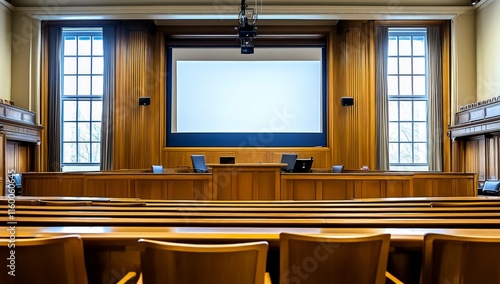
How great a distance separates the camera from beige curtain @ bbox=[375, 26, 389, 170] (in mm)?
10023

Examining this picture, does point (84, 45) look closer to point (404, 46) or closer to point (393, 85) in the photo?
point (393, 85)

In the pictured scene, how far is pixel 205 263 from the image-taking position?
116 centimetres

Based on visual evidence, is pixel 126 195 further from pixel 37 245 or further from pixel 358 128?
pixel 358 128

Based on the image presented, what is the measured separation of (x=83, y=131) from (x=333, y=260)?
1043cm

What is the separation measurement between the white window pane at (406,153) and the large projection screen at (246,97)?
85.3 inches

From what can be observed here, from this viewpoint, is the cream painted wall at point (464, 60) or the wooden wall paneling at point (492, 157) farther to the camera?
the cream painted wall at point (464, 60)

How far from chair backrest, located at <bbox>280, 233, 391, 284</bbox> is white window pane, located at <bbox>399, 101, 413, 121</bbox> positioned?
10024mm

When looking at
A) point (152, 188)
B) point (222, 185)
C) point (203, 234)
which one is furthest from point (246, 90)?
point (203, 234)

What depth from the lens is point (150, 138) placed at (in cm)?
1008

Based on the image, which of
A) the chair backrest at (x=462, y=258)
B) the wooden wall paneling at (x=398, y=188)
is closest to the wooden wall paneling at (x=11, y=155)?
the wooden wall paneling at (x=398, y=188)

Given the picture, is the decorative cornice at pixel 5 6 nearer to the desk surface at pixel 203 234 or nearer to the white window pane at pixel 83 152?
the white window pane at pixel 83 152

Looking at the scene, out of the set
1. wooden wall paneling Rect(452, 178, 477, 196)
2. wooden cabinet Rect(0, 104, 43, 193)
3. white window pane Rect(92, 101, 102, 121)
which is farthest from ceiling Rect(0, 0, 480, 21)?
wooden wall paneling Rect(452, 178, 477, 196)

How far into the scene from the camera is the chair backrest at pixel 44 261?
47.4 inches

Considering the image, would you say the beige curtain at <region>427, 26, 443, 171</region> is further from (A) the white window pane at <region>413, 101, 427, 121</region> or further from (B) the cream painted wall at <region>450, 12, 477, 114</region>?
(B) the cream painted wall at <region>450, 12, 477, 114</region>
